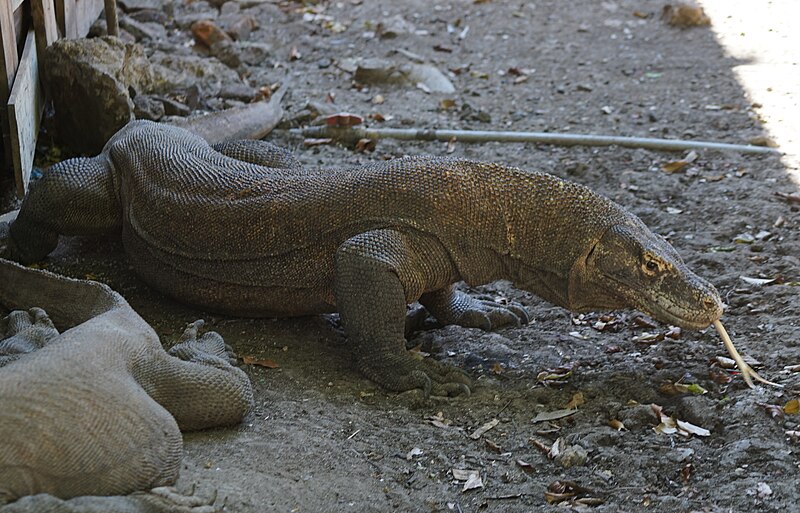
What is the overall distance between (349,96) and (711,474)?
5.74 metres

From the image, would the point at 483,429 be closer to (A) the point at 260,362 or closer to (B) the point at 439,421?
(B) the point at 439,421

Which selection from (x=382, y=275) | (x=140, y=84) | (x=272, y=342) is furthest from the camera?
(x=140, y=84)

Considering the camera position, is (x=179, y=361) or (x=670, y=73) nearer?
(x=179, y=361)

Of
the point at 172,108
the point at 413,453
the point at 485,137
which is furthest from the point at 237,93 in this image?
the point at 413,453

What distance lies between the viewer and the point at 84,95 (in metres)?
6.75

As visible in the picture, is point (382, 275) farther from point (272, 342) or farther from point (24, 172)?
point (24, 172)

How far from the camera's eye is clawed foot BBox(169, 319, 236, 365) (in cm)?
415

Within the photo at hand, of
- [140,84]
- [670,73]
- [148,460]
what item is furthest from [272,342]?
[670,73]

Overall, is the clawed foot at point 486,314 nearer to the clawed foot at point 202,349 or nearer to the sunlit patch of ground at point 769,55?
the clawed foot at point 202,349

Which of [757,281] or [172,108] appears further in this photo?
[172,108]

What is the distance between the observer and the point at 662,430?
13.5 feet

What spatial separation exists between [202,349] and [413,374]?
3.04 feet

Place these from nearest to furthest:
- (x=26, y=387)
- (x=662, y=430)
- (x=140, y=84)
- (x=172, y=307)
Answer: (x=26, y=387) < (x=662, y=430) < (x=172, y=307) < (x=140, y=84)

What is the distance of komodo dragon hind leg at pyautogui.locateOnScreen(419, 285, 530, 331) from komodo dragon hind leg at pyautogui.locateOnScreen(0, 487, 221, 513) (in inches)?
87.7
